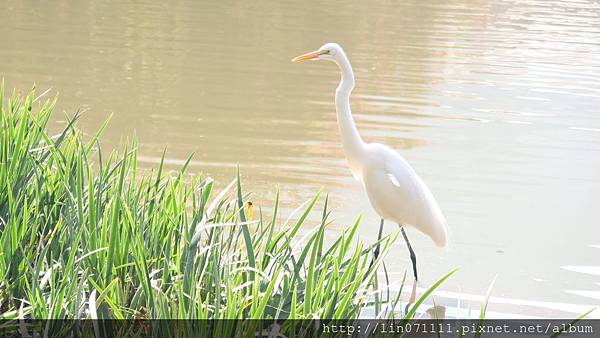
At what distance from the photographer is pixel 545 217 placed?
6.43m

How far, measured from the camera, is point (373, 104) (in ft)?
32.7

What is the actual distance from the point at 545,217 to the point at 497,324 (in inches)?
83.9

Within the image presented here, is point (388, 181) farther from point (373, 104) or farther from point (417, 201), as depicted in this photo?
point (373, 104)

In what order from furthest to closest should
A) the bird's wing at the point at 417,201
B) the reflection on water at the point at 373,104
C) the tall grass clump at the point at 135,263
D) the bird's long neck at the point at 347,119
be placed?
the reflection on water at the point at 373,104
the bird's long neck at the point at 347,119
the bird's wing at the point at 417,201
the tall grass clump at the point at 135,263

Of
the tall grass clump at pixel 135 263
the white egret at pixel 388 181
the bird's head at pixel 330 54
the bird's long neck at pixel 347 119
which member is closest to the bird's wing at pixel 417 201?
the white egret at pixel 388 181

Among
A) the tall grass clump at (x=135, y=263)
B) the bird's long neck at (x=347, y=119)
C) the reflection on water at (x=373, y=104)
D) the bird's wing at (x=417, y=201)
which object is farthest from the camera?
the reflection on water at (x=373, y=104)

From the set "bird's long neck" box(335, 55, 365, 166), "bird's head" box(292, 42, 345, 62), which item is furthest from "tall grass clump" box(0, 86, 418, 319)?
"bird's head" box(292, 42, 345, 62)

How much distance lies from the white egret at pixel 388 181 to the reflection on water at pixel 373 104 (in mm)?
309

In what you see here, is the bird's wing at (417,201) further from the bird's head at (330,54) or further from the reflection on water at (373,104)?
the bird's head at (330,54)

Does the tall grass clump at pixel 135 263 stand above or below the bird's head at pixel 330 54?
below

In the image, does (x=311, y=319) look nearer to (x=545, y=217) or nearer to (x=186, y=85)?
(x=545, y=217)

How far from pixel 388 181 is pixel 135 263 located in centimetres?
233

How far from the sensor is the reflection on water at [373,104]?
20.2ft

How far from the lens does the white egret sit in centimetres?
504
